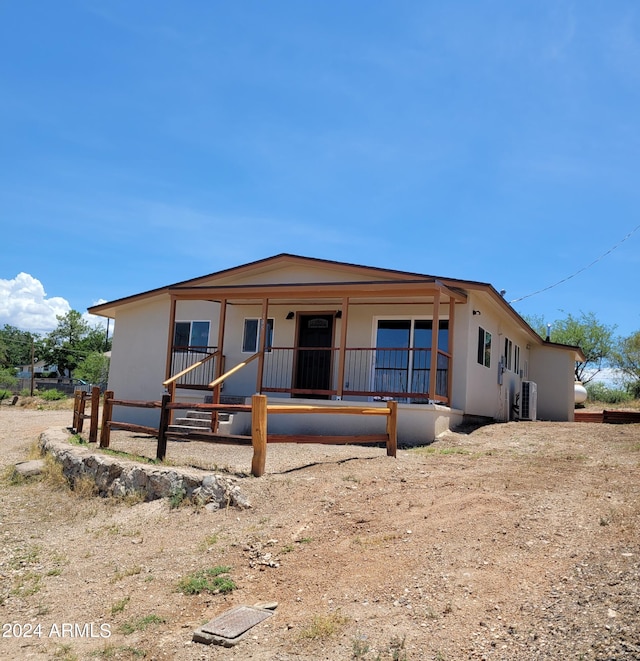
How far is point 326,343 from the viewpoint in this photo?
16312 millimetres

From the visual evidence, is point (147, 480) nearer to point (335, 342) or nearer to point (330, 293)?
point (330, 293)

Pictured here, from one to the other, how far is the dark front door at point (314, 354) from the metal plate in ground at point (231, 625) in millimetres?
10300

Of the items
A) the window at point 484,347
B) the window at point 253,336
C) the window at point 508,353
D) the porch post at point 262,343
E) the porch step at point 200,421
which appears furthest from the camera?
the window at point 508,353

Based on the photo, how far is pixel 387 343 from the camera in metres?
15.5

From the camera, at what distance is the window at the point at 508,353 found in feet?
61.6

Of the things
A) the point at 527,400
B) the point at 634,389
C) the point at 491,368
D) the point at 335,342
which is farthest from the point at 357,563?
the point at 634,389

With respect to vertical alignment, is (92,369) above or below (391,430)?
above

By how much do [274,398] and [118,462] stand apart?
229 inches

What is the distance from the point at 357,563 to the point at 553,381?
18096 millimetres

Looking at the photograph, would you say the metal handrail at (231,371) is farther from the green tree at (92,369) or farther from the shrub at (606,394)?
the green tree at (92,369)

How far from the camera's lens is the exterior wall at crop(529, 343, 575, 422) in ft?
73.3

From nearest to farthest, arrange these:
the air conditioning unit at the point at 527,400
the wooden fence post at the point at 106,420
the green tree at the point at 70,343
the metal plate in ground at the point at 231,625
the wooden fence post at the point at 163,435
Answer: the metal plate in ground at the point at 231,625 < the wooden fence post at the point at 163,435 < the wooden fence post at the point at 106,420 < the air conditioning unit at the point at 527,400 < the green tree at the point at 70,343

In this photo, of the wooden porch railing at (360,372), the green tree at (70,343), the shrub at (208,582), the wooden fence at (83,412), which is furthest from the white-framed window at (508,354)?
the green tree at (70,343)

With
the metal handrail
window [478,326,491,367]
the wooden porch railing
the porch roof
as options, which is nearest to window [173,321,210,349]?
the porch roof
